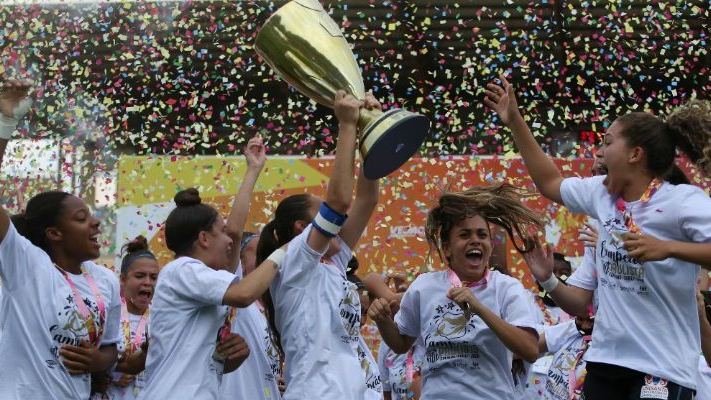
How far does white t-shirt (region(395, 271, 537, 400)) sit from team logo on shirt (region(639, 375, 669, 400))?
867 millimetres

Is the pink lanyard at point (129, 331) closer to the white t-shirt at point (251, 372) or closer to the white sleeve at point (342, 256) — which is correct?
the white t-shirt at point (251, 372)

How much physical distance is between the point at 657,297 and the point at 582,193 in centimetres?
55

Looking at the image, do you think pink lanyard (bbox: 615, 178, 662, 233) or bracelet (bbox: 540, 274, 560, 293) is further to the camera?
bracelet (bbox: 540, 274, 560, 293)

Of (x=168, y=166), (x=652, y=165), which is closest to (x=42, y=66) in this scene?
(x=168, y=166)

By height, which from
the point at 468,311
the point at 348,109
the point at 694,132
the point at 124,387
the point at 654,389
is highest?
the point at 694,132

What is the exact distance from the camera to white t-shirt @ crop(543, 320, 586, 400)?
5621mm

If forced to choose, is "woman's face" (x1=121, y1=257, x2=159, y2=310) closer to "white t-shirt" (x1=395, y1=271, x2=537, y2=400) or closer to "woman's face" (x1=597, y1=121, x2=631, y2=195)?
"white t-shirt" (x1=395, y1=271, x2=537, y2=400)

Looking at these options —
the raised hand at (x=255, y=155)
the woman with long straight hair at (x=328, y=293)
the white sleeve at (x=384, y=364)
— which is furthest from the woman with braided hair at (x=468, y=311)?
the white sleeve at (x=384, y=364)

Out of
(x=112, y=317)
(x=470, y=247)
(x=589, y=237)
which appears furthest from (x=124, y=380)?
(x=589, y=237)

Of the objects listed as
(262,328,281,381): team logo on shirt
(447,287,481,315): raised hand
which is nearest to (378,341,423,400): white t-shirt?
(262,328,281,381): team logo on shirt

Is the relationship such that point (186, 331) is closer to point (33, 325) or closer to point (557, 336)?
point (33, 325)

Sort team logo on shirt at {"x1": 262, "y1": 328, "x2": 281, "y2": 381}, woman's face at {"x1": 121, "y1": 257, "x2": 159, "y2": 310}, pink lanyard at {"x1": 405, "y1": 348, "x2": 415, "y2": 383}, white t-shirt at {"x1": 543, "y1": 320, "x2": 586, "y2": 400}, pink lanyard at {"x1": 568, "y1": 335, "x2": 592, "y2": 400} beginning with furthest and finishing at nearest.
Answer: pink lanyard at {"x1": 405, "y1": 348, "x2": 415, "y2": 383}, woman's face at {"x1": 121, "y1": 257, "x2": 159, "y2": 310}, white t-shirt at {"x1": 543, "y1": 320, "x2": 586, "y2": 400}, pink lanyard at {"x1": 568, "y1": 335, "x2": 592, "y2": 400}, team logo on shirt at {"x1": 262, "y1": 328, "x2": 281, "y2": 381}

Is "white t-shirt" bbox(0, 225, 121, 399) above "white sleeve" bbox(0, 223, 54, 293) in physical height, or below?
below

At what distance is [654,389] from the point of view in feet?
10.8
